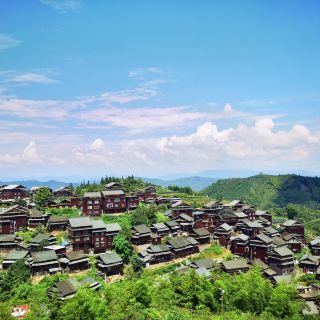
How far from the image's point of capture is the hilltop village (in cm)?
5806

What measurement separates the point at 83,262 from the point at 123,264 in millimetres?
7524

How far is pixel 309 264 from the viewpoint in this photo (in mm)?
69562

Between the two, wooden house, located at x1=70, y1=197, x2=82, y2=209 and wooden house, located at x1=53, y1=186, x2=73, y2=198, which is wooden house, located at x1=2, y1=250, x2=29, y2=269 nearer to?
wooden house, located at x1=70, y1=197, x2=82, y2=209

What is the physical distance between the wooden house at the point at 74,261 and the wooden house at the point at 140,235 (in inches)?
472

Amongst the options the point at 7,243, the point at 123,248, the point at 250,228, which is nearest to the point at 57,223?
the point at 7,243

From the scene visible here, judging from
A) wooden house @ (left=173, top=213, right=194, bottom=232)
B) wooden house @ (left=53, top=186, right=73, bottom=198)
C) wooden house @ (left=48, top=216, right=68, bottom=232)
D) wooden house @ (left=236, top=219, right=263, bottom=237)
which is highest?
wooden house @ (left=53, top=186, right=73, bottom=198)

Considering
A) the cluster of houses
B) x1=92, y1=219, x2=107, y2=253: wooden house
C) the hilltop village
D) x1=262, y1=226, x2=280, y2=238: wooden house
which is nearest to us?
the hilltop village

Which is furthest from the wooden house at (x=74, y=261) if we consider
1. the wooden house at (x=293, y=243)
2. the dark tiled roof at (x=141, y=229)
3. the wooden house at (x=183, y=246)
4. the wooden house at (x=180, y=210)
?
the wooden house at (x=293, y=243)

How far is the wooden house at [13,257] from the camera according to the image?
55938 mm

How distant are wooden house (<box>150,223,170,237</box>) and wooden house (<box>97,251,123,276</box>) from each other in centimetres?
1416

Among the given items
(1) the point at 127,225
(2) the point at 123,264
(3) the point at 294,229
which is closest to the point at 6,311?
(2) the point at 123,264

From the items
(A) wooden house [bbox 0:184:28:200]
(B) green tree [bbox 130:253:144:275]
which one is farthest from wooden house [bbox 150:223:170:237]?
(A) wooden house [bbox 0:184:28:200]

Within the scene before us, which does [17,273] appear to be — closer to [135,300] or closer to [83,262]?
[83,262]

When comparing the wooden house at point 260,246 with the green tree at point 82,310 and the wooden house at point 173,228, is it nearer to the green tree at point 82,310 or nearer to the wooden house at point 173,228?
the wooden house at point 173,228
